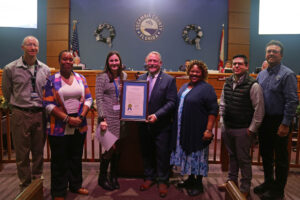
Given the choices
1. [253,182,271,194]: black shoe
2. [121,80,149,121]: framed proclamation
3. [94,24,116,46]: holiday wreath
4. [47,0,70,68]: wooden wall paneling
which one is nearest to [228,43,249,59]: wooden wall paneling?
[94,24,116,46]: holiday wreath

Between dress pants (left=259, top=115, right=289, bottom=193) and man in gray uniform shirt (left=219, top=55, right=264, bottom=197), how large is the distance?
6.8 inches

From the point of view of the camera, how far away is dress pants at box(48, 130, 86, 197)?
7.68 feet

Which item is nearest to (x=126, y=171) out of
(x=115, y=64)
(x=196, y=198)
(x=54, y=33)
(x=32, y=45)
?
(x=196, y=198)

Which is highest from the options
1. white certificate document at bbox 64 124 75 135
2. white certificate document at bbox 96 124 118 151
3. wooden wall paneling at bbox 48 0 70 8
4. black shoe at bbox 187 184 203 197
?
wooden wall paneling at bbox 48 0 70 8

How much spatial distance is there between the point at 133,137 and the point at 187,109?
814mm

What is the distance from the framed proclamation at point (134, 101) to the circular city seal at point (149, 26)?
6.17 meters

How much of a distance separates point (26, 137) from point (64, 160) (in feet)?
1.44

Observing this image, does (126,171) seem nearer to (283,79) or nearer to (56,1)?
(283,79)

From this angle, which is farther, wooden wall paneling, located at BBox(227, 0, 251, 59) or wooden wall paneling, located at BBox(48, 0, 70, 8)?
wooden wall paneling, located at BBox(48, 0, 70, 8)

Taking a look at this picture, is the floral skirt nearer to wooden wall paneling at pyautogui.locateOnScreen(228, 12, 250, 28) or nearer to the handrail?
the handrail

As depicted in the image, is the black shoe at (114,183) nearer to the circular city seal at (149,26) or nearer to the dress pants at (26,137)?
the dress pants at (26,137)

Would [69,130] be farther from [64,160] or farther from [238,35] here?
[238,35]

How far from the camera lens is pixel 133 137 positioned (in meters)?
2.98

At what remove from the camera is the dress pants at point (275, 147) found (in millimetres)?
2408
